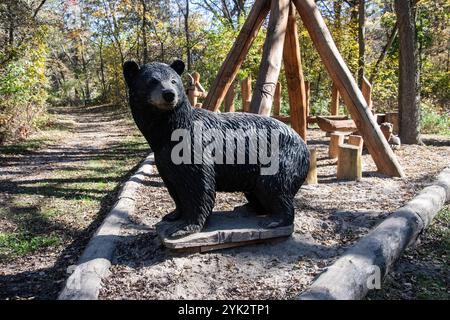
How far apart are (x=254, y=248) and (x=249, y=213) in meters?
0.38

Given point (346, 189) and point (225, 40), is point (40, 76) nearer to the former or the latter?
point (225, 40)

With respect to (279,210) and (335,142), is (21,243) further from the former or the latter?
(335,142)

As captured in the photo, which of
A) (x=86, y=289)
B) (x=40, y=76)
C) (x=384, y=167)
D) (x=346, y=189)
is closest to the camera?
(x=86, y=289)

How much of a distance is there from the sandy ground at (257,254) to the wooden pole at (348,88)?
0.45 meters

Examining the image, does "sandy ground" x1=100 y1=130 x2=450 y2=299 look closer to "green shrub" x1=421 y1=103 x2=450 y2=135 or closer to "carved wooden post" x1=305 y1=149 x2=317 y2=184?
"carved wooden post" x1=305 y1=149 x2=317 y2=184

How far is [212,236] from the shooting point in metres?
3.12

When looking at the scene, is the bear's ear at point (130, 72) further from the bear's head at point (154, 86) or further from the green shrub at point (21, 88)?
the green shrub at point (21, 88)

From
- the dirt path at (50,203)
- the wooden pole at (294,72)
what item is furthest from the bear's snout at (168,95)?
the wooden pole at (294,72)

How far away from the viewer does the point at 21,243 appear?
3.89m

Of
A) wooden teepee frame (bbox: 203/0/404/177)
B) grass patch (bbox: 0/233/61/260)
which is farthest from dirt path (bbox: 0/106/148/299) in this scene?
wooden teepee frame (bbox: 203/0/404/177)

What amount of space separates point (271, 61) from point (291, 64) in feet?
3.34

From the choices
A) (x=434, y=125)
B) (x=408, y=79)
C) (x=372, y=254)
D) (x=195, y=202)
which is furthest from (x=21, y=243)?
(x=434, y=125)
